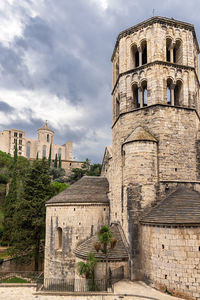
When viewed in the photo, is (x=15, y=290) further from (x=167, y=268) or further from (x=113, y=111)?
(x=113, y=111)

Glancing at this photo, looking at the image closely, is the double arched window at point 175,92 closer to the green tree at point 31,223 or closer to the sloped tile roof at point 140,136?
the sloped tile roof at point 140,136

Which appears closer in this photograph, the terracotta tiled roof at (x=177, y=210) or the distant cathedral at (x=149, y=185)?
the terracotta tiled roof at (x=177, y=210)

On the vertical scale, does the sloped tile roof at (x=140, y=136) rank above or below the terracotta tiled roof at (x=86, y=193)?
above

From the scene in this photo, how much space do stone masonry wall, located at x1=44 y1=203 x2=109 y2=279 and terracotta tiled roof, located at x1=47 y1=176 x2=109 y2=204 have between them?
1.47 feet

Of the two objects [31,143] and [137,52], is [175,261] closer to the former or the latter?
[137,52]

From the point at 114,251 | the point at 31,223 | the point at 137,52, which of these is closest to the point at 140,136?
the point at 114,251

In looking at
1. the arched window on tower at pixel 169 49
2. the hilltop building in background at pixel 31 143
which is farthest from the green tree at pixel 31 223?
the hilltop building in background at pixel 31 143

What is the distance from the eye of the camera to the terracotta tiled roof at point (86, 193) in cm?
1956

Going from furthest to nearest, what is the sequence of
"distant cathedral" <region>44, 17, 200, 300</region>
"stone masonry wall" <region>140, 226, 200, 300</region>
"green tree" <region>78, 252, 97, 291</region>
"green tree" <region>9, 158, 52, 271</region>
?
"green tree" <region>9, 158, 52, 271</region>
"green tree" <region>78, 252, 97, 291</region>
"distant cathedral" <region>44, 17, 200, 300</region>
"stone masonry wall" <region>140, 226, 200, 300</region>

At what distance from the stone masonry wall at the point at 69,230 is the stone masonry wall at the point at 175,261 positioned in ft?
22.3

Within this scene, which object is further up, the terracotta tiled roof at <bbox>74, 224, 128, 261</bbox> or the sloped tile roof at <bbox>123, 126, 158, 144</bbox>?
the sloped tile roof at <bbox>123, 126, 158, 144</bbox>

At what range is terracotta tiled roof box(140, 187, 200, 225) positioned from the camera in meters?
12.1

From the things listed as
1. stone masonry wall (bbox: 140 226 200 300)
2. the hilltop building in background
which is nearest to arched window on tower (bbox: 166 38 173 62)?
stone masonry wall (bbox: 140 226 200 300)

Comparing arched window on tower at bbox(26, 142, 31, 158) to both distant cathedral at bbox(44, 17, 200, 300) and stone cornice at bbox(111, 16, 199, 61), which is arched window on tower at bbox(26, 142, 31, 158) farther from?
stone cornice at bbox(111, 16, 199, 61)
